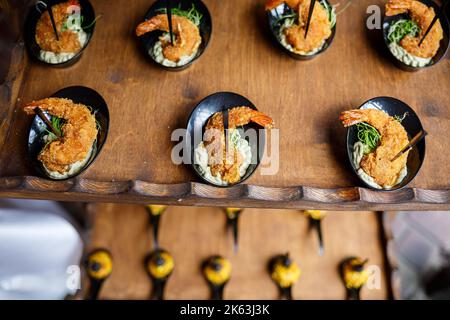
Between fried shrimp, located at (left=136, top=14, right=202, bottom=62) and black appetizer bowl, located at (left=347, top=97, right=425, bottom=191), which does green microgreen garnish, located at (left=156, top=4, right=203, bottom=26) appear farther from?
black appetizer bowl, located at (left=347, top=97, right=425, bottom=191)

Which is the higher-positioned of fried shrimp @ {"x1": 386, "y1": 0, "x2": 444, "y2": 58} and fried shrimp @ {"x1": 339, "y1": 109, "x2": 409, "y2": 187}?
fried shrimp @ {"x1": 386, "y1": 0, "x2": 444, "y2": 58}

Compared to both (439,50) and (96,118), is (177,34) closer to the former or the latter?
(96,118)

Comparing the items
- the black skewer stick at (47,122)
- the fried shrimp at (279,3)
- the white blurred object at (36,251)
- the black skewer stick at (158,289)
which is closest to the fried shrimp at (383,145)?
the fried shrimp at (279,3)

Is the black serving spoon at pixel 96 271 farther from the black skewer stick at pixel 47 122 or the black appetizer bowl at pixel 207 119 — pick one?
the black appetizer bowl at pixel 207 119

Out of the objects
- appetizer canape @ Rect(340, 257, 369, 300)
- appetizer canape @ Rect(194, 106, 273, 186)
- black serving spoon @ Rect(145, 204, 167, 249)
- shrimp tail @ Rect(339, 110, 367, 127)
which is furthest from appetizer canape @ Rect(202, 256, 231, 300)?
shrimp tail @ Rect(339, 110, 367, 127)

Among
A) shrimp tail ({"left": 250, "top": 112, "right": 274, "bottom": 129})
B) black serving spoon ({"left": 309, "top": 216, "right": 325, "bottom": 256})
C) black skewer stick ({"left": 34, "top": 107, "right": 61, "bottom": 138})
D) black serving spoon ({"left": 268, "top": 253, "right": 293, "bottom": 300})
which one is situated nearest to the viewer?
black skewer stick ({"left": 34, "top": 107, "right": 61, "bottom": 138})

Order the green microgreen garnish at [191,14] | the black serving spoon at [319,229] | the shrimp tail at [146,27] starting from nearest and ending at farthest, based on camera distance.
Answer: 1. the shrimp tail at [146,27]
2. the green microgreen garnish at [191,14]
3. the black serving spoon at [319,229]
